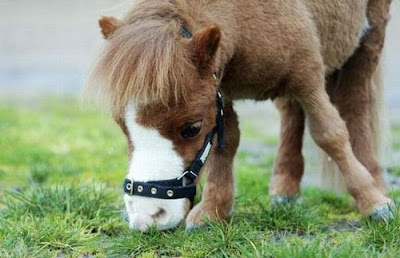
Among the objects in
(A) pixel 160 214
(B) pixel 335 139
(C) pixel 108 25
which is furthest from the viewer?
(B) pixel 335 139

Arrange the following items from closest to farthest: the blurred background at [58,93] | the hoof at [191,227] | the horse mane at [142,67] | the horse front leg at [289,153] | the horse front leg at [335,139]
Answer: the horse mane at [142,67]
the hoof at [191,227]
the horse front leg at [335,139]
the horse front leg at [289,153]
the blurred background at [58,93]

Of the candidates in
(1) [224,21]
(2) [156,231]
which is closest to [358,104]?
(1) [224,21]

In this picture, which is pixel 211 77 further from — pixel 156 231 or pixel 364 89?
pixel 364 89

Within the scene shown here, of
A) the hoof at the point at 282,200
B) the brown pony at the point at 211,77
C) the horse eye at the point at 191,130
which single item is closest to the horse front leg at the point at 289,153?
the hoof at the point at 282,200

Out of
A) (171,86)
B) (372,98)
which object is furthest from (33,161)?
(171,86)

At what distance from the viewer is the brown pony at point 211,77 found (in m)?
4.25

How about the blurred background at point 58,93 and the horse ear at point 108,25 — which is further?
the blurred background at point 58,93

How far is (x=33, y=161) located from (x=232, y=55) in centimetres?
413

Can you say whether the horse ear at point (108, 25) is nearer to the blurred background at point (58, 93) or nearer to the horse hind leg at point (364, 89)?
the blurred background at point (58, 93)

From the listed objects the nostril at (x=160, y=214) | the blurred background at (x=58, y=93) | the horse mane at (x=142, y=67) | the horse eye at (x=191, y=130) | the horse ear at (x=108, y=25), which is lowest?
the blurred background at (x=58, y=93)

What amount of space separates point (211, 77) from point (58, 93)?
11444 millimetres

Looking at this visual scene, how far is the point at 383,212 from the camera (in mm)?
5129

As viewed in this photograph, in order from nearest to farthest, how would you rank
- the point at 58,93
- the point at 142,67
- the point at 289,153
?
1. the point at 142,67
2. the point at 289,153
3. the point at 58,93

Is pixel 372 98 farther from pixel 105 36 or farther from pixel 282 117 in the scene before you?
pixel 105 36
